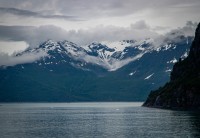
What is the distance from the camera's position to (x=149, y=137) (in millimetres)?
144500

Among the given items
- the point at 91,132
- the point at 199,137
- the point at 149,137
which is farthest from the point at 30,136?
the point at 199,137

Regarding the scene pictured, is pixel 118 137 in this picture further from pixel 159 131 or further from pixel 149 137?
pixel 159 131

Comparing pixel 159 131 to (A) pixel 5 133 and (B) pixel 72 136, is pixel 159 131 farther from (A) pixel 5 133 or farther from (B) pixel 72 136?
(A) pixel 5 133

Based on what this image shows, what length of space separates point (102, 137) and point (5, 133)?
33.7 meters

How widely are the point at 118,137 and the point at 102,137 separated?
180 inches

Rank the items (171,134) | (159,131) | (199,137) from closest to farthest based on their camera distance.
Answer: (199,137) → (171,134) → (159,131)

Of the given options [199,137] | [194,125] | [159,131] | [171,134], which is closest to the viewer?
[199,137]

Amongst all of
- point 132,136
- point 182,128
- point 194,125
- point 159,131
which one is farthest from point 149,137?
point 194,125

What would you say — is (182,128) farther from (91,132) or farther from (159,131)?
(91,132)

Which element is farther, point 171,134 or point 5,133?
point 5,133

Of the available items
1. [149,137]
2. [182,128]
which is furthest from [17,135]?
[182,128]

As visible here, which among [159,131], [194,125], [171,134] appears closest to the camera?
[171,134]

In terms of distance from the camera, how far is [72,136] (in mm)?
151125

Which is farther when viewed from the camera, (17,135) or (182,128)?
(182,128)
